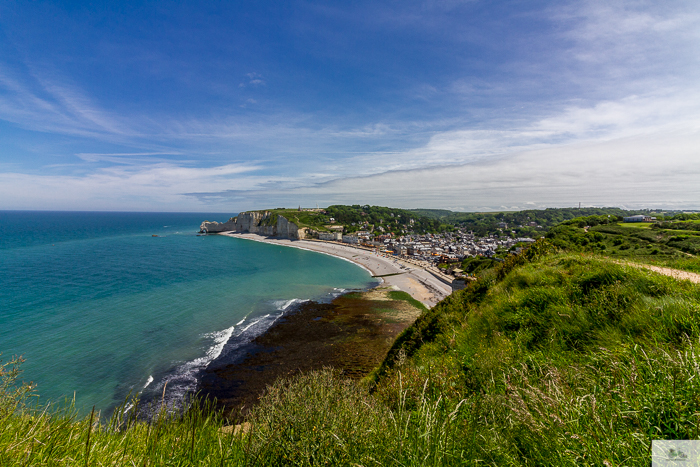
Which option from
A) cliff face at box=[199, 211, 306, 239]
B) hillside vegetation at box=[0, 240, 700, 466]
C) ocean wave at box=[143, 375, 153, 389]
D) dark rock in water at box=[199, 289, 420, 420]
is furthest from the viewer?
cliff face at box=[199, 211, 306, 239]

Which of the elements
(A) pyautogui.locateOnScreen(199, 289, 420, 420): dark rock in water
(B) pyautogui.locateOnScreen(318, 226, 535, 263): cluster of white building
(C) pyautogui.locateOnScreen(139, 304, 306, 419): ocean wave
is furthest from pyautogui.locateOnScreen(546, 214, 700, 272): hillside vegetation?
(B) pyautogui.locateOnScreen(318, 226, 535, 263): cluster of white building

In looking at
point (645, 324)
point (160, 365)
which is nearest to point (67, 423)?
point (645, 324)

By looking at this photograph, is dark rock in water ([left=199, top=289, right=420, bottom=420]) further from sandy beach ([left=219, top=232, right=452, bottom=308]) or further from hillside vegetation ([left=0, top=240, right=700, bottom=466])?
hillside vegetation ([left=0, top=240, right=700, bottom=466])

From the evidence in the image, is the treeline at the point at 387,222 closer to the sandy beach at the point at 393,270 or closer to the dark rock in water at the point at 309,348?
the sandy beach at the point at 393,270

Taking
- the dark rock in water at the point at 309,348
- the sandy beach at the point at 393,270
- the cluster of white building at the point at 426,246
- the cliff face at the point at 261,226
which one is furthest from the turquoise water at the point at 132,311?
the cliff face at the point at 261,226

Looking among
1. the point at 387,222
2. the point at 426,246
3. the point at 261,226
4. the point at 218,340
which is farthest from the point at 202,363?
the point at 387,222

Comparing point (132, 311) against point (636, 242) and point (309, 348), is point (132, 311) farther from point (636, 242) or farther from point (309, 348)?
point (636, 242)

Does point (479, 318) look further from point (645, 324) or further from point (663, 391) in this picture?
point (663, 391)
